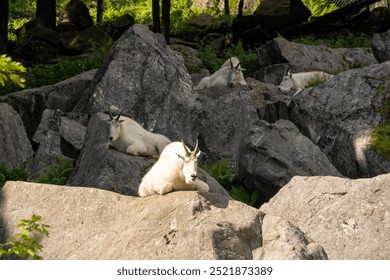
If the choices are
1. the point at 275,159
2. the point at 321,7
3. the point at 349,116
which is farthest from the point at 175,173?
the point at 321,7

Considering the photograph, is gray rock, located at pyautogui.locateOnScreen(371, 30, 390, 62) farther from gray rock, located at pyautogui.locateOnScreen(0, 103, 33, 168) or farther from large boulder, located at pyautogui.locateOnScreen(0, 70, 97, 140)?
gray rock, located at pyautogui.locateOnScreen(0, 103, 33, 168)

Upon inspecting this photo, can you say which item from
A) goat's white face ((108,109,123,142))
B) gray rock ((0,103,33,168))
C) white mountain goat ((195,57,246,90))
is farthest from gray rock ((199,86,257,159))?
goat's white face ((108,109,123,142))

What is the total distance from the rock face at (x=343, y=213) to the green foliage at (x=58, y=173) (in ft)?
19.4

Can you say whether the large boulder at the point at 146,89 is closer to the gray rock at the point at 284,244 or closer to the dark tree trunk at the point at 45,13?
the gray rock at the point at 284,244

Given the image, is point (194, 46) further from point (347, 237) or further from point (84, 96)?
point (347, 237)

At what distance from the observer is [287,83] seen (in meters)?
28.0

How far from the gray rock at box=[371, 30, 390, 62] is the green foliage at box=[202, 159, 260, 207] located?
9.24 meters

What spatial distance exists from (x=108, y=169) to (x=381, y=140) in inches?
272

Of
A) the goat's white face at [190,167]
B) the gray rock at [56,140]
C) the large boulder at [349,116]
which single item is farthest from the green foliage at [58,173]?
the goat's white face at [190,167]

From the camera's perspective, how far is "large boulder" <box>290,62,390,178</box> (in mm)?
20594

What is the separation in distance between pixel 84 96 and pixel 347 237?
11998 mm

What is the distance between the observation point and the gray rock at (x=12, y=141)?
22172 millimetres

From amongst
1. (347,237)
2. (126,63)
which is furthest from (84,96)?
(347,237)

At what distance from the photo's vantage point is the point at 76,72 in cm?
3003
